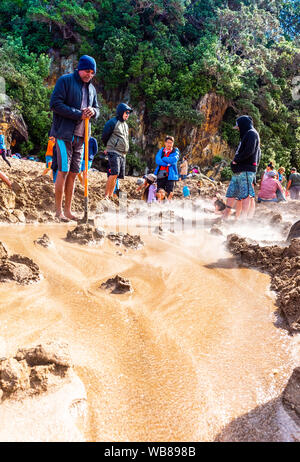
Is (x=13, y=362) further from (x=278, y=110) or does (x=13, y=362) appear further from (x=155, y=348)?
(x=278, y=110)

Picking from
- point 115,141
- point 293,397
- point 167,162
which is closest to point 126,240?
point 293,397

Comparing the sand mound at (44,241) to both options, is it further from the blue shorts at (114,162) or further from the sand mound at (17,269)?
the blue shorts at (114,162)

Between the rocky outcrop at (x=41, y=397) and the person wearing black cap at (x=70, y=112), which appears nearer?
the rocky outcrop at (x=41, y=397)

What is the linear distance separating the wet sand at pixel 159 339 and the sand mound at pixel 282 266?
0.10 m

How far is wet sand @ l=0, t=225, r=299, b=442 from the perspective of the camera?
4.03ft

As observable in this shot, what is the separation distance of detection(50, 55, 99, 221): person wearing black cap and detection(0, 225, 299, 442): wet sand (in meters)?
1.28

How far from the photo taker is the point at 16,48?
1698cm

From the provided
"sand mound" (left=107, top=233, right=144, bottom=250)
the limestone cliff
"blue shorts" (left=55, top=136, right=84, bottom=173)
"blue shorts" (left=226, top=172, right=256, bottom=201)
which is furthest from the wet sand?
the limestone cliff

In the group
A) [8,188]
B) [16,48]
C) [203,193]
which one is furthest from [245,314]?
[16,48]

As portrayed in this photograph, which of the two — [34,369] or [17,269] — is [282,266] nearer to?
[17,269]

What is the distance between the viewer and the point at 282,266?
2877 mm

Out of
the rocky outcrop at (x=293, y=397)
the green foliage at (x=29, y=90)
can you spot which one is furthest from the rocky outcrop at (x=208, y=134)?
the rocky outcrop at (x=293, y=397)

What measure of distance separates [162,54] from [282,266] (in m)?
20.2

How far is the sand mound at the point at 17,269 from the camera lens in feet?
7.05
